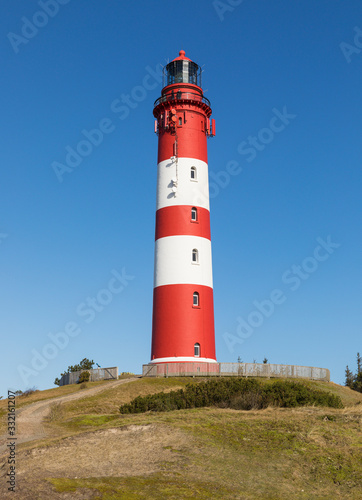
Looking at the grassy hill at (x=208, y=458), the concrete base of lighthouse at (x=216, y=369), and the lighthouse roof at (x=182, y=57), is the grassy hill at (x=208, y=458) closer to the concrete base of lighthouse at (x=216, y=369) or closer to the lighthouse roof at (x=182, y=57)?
the concrete base of lighthouse at (x=216, y=369)

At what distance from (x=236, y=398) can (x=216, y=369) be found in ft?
46.0

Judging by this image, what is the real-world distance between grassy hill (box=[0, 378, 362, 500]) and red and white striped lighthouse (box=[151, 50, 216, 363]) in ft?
57.9

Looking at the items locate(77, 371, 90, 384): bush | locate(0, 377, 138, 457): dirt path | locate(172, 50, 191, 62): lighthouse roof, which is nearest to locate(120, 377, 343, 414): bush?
locate(0, 377, 138, 457): dirt path

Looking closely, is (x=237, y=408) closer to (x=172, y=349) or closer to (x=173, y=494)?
(x=173, y=494)

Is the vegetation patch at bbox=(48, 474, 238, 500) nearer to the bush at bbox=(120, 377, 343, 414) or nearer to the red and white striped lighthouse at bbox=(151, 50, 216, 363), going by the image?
the bush at bbox=(120, 377, 343, 414)

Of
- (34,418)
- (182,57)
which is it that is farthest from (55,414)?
(182,57)

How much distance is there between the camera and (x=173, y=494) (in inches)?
465

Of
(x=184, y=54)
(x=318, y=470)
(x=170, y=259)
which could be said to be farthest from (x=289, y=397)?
(x=184, y=54)

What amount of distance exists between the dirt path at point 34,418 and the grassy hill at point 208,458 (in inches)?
33.1

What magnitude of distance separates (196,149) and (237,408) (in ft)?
77.0

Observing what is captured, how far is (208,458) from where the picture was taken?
48.2 ft

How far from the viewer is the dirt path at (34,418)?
1892 centimetres

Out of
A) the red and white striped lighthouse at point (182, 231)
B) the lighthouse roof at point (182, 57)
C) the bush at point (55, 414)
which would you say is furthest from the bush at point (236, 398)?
the lighthouse roof at point (182, 57)

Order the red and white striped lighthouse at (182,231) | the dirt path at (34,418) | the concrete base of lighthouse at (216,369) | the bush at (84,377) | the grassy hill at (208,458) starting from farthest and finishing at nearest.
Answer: the bush at (84,377) < the red and white striped lighthouse at (182,231) < the concrete base of lighthouse at (216,369) < the dirt path at (34,418) < the grassy hill at (208,458)
